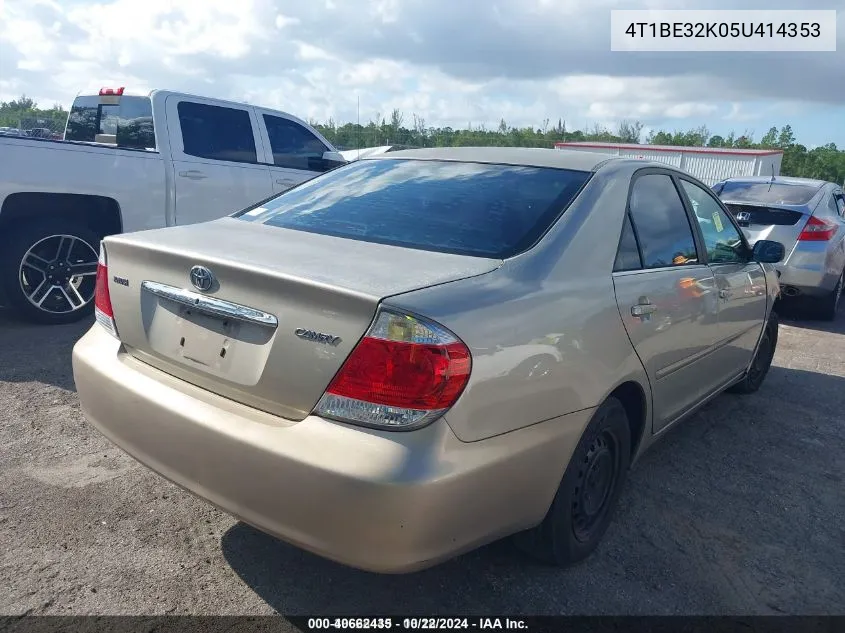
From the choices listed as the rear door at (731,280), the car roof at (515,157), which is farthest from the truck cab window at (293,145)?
the rear door at (731,280)

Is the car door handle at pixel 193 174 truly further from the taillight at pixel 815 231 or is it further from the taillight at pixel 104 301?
the taillight at pixel 815 231

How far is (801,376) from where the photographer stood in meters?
5.79

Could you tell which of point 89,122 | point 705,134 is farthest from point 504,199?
point 705,134

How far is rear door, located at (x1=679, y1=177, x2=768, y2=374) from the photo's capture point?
3859 mm

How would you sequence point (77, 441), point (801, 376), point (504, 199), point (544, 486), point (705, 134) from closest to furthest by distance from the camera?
1. point (544, 486)
2. point (504, 199)
3. point (77, 441)
4. point (801, 376)
5. point (705, 134)

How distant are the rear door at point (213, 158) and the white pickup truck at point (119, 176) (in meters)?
0.01

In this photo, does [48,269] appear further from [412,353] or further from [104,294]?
[412,353]

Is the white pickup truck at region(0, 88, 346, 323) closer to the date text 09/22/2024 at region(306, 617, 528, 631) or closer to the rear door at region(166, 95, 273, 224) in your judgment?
the rear door at region(166, 95, 273, 224)

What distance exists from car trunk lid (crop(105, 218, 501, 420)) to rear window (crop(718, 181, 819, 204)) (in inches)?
260

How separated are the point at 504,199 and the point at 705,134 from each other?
135ft

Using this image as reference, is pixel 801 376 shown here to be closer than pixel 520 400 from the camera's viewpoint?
No

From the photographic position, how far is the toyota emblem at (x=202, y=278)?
237cm

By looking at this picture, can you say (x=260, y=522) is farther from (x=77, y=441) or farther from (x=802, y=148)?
(x=802, y=148)

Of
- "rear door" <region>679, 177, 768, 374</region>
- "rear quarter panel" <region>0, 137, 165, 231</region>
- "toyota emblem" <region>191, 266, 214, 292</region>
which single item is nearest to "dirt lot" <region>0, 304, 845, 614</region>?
"rear door" <region>679, 177, 768, 374</region>
